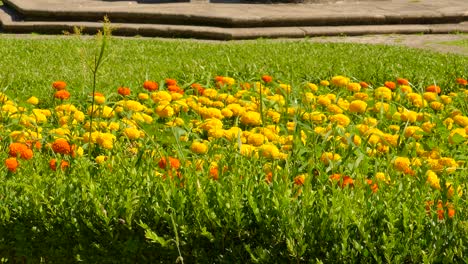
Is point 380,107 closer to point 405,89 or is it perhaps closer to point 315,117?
point 315,117

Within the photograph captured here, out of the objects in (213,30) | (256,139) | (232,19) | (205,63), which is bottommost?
(213,30)

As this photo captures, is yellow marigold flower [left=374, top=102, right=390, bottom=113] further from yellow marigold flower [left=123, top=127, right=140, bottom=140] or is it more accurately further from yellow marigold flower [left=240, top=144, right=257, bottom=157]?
yellow marigold flower [left=123, top=127, right=140, bottom=140]

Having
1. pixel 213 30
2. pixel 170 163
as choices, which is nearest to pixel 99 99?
pixel 170 163

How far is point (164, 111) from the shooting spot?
4219mm

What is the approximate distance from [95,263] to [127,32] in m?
7.50

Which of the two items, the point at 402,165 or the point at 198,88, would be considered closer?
the point at 402,165

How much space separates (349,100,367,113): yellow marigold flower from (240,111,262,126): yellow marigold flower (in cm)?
57

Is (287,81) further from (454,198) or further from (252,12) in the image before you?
(252,12)

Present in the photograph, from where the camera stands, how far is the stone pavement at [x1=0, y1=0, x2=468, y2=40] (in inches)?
390

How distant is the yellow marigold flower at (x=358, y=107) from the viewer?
4270 millimetres

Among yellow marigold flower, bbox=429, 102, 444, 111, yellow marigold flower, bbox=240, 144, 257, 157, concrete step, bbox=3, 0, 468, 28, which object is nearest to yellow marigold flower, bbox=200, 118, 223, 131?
yellow marigold flower, bbox=240, 144, 257, 157

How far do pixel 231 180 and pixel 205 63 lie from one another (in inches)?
153

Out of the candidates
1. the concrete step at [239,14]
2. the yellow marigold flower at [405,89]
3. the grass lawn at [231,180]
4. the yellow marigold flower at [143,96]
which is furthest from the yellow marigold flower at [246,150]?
the concrete step at [239,14]

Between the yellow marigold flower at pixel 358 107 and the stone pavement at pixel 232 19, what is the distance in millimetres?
5424
